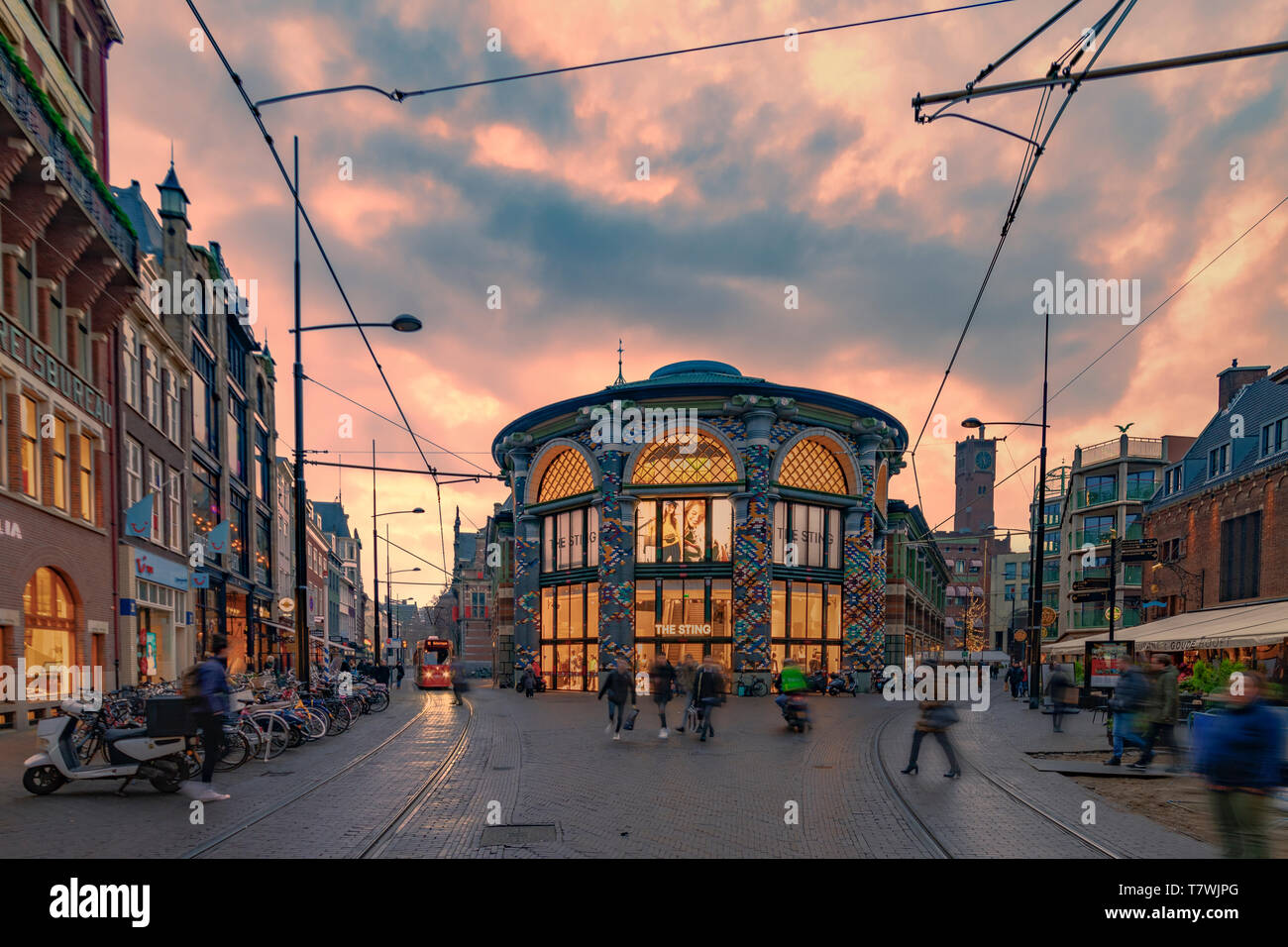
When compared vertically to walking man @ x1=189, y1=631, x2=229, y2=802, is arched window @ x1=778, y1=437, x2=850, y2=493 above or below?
above

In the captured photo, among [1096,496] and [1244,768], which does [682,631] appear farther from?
[1096,496]

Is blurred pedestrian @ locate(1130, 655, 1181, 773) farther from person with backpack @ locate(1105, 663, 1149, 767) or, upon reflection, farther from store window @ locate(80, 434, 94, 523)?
store window @ locate(80, 434, 94, 523)

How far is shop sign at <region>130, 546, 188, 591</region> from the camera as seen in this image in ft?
76.7

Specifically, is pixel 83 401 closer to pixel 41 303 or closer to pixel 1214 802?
pixel 41 303

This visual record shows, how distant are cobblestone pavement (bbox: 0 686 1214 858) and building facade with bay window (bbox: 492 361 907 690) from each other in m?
19.3

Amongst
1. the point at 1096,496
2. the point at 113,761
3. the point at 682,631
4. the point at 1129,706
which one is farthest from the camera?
the point at 1096,496

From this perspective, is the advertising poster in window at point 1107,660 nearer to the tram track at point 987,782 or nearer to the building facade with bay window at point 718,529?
the tram track at point 987,782

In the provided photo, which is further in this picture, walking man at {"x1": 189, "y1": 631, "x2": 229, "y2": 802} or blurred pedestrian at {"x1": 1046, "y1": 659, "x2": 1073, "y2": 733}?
blurred pedestrian at {"x1": 1046, "y1": 659, "x2": 1073, "y2": 733}

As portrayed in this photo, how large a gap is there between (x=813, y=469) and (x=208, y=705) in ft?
101

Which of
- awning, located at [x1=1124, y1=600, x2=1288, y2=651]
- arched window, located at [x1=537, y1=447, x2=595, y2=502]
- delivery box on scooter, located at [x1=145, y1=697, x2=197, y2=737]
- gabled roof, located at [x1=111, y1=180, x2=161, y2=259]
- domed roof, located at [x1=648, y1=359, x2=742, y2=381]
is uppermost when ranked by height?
gabled roof, located at [x1=111, y1=180, x2=161, y2=259]

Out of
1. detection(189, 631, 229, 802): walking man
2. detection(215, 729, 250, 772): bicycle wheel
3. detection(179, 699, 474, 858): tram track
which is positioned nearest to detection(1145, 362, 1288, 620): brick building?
detection(179, 699, 474, 858): tram track

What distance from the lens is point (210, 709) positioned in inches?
362

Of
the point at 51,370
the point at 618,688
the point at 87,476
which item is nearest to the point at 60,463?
the point at 87,476
